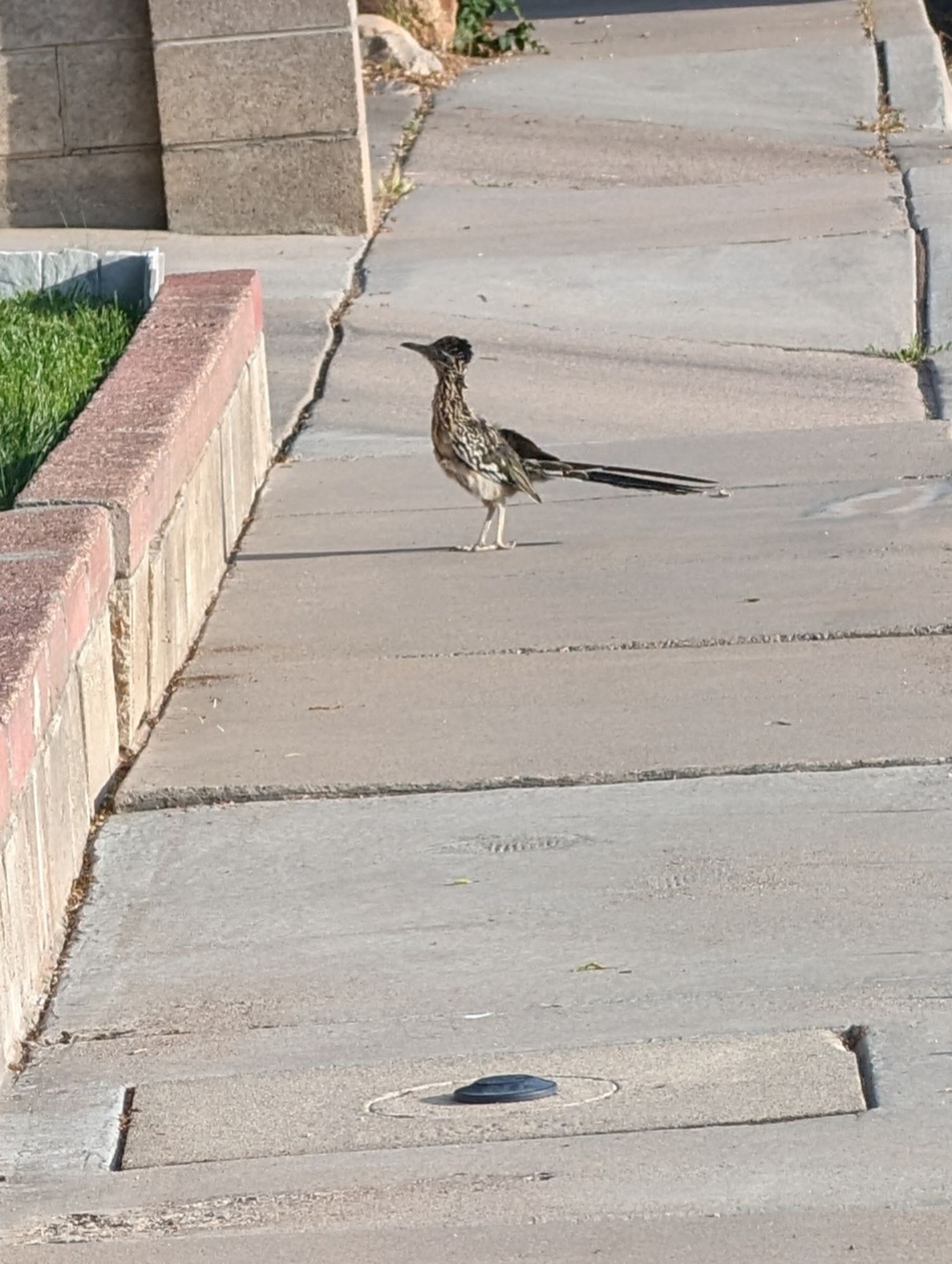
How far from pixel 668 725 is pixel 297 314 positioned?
19.4 ft

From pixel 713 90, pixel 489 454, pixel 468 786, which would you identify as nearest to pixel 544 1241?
pixel 468 786

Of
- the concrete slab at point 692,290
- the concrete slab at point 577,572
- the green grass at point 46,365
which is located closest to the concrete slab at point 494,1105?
the concrete slab at point 577,572

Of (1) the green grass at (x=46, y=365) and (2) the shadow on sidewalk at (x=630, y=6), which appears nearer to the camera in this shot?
(1) the green grass at (x=46, y=365)

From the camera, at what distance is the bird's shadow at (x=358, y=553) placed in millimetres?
8305

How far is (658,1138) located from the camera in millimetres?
3949

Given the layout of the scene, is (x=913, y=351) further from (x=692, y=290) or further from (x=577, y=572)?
(x=577, y=572)

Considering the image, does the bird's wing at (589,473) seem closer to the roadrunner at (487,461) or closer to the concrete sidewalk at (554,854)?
the roadrunner at (487,461)

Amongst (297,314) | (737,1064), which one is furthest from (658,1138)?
(297,314)

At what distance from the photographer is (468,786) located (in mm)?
5953

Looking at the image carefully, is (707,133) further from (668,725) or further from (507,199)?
(668,725)

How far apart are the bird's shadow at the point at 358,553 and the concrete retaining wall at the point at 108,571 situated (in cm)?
15

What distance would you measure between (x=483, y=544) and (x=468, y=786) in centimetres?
251

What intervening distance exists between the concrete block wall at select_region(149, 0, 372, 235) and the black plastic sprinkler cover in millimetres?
9592

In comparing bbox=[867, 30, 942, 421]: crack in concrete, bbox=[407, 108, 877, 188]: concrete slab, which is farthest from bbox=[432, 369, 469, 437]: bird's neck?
bbox=[407, 108, 877, 188]: concrete slab
